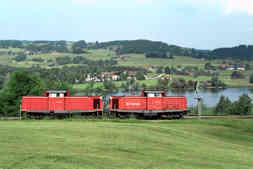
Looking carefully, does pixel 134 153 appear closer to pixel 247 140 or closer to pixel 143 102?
pixel 247 140

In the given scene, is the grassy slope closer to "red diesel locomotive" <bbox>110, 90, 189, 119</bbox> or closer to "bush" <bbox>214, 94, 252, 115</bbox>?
"red diesel locomotive" <bbox>110, 90, 189, 119</bbox>

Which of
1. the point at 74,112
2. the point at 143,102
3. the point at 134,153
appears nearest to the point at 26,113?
the point at 74,112

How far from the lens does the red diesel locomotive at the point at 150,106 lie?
4297cm

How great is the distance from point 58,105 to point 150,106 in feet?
41.3

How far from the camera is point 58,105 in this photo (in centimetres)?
4234

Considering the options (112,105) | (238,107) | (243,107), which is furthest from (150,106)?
(238,107)

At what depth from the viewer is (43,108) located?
42.1m

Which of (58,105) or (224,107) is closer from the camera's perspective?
(58,105)

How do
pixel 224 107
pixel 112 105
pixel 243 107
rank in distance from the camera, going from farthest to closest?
pixel 224 107 → pixel 243 107 → pixel 112 105

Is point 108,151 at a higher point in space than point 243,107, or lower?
higher

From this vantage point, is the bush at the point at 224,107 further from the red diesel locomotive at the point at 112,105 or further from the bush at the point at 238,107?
the red diesel locomotive at the point at 112,105

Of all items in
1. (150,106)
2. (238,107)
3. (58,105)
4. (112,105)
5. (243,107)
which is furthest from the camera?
(238,107)

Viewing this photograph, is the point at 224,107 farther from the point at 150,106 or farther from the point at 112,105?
the point at 112,105

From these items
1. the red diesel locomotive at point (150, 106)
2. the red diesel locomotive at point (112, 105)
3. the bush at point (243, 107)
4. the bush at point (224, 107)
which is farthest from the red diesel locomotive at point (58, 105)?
the bush at point (224, 107)
